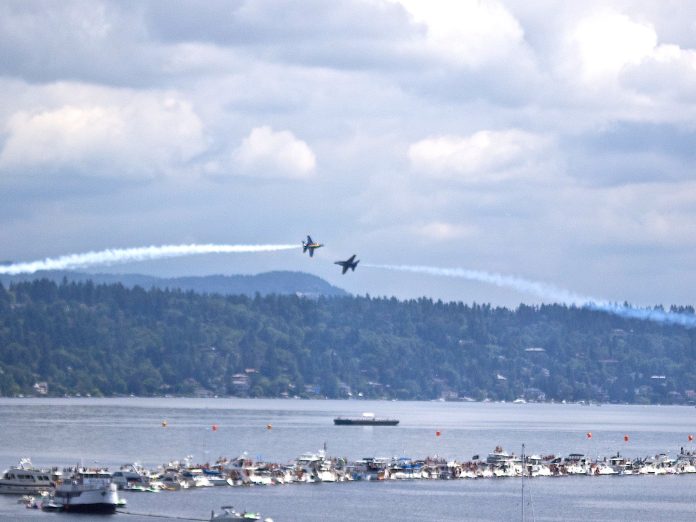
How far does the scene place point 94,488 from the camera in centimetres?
12581

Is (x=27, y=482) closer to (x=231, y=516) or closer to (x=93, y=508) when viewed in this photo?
(x=93, y=508)

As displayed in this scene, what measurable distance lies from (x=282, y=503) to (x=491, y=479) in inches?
1389

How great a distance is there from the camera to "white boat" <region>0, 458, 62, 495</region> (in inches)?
5330

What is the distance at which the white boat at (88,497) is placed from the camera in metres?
125

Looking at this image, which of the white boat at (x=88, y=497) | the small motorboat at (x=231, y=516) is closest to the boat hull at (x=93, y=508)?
the white boat at (x=88, y=497)

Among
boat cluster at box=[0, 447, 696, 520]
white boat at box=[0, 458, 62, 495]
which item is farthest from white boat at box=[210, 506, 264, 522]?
white boat at box=[0, 458, 62, 495]

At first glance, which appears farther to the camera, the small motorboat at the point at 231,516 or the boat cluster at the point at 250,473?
the boat cluster at the point at 250,473

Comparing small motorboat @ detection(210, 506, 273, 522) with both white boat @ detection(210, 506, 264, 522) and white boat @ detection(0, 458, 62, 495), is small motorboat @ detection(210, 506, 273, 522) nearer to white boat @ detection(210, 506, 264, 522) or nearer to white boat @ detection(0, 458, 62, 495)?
white boat @ detection(210, 506, 264, 522)

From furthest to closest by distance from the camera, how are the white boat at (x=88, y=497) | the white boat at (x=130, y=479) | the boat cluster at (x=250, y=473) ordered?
the white boat at (x=130, y=479)
the boat cluster at (x=250, y=473)
the white boat at (x=88, y=497)

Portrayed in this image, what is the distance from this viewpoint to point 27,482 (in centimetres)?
13600

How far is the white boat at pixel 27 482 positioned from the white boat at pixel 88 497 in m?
8.35

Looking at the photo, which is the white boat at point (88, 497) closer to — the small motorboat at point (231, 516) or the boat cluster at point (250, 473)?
the boat cluster at point (250, 473)

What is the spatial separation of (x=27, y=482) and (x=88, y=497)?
497 inches

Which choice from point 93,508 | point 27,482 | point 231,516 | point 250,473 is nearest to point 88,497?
point 93,508
